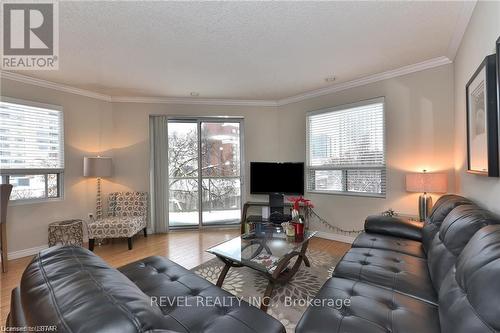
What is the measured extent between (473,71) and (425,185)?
1272 millimetres

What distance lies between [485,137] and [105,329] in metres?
2.50

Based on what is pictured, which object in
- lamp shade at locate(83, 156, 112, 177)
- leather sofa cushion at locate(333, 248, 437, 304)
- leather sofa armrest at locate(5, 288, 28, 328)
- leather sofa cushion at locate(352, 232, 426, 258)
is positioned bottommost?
leather sofa cushion at locate(333, 248, 437, 304)

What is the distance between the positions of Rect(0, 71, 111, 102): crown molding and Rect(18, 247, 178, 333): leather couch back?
3675 mm

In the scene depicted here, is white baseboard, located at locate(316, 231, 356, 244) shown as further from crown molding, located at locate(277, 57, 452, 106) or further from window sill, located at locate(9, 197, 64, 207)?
window sill, located at locate(9, 197, 64, 207)

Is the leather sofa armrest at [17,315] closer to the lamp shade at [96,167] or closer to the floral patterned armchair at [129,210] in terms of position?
the floral patterned armchair at [129,210]

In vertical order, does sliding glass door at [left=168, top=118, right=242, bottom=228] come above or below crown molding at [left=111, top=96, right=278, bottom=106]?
below

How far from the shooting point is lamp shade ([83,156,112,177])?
377 centimetres

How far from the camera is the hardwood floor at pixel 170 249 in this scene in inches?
116

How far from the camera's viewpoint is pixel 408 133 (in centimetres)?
324

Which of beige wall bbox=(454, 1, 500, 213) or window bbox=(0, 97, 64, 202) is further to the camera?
window bbox=(0, 97, 64, 202)

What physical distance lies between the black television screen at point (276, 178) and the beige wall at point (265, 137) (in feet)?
0.95

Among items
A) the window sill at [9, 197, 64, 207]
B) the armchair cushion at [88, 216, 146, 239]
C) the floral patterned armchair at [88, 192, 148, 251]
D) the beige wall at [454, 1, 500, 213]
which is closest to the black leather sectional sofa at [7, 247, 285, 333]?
the beige wall at [454, 1, 500, 213]

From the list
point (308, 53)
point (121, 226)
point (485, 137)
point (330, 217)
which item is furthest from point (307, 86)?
point (121, 226)

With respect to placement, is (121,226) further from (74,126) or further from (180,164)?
(74,126)
